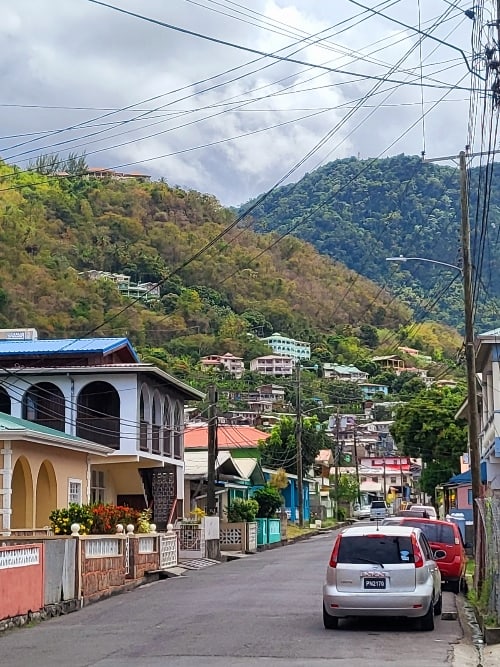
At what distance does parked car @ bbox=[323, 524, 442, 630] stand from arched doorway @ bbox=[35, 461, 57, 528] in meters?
16.9

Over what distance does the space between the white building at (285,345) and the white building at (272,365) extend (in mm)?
779

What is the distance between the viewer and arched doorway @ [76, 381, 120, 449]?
133 feet

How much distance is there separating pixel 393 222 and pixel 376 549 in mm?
67746

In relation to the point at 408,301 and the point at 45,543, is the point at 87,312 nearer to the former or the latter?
the point at 408,301

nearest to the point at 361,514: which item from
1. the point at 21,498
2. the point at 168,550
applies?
the point at 168,550

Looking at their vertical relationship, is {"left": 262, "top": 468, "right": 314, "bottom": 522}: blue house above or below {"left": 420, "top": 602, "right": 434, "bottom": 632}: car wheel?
above

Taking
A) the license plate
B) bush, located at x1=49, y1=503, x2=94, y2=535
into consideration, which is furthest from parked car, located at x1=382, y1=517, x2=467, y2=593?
the license plate

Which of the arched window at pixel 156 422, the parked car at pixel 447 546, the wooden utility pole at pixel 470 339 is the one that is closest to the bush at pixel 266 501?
the arched window at pixel 156 422

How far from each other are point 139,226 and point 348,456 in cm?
4010

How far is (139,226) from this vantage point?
116562 millimetres

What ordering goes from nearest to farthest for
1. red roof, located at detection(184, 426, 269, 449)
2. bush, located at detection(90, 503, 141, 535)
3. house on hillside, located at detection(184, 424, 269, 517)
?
bush, located at detection(90, 503, 141, 535) < house on hillside, located at detection(184, 424, 269, 517) < red roof, located at detection(184, 426, 269, 449)

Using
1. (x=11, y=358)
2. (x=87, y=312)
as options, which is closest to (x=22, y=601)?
(x=11, y=358)

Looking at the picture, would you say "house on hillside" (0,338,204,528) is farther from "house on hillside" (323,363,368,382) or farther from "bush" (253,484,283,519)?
"house on hillside" (323,363,368,382)

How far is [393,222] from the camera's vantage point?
8206cm
